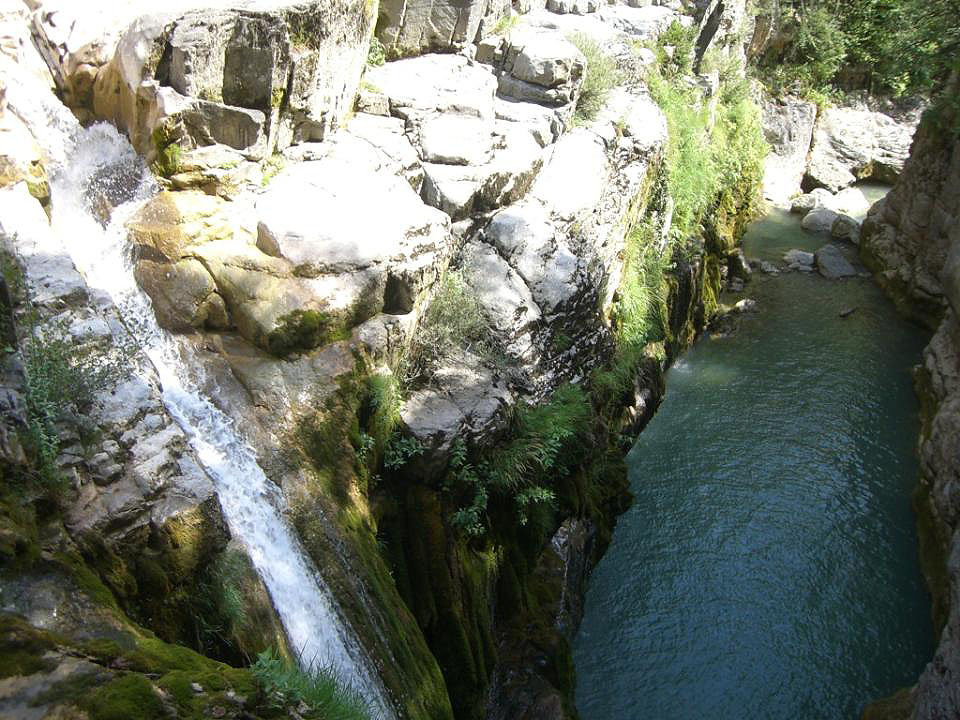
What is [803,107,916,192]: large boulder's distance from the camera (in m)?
22.1

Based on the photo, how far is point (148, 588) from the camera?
16.9 ft

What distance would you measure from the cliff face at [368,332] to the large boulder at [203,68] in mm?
27

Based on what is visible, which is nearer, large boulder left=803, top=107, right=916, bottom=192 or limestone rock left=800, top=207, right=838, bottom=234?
limestone rock left=800, top=207, right=838, bottom=234

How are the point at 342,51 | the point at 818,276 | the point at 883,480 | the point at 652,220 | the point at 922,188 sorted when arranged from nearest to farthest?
the point at 342,51
the point at 883,480
the point at 652,220
the point at 922,188
the point at 818,276

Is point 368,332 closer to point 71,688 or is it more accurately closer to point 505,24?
point 71,688

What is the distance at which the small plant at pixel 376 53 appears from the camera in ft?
35.3

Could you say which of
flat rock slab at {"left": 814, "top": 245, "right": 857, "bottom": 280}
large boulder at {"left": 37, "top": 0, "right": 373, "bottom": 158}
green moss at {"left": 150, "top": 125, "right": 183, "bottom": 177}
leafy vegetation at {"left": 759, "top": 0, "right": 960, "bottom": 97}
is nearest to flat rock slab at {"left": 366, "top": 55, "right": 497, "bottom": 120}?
large boulder at {"left": 37, "top": 0, "right": 373, "bottom": 158}

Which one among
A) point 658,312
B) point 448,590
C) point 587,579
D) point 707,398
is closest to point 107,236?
point 448,590

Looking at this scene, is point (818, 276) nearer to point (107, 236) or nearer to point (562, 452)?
point (562, 452)

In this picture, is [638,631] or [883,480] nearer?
[638,631]

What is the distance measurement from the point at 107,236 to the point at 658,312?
8195 millimetres

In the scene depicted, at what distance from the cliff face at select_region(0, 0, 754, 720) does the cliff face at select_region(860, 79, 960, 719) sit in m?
3.58

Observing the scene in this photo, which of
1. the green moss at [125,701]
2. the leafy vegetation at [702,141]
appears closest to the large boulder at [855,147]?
the leafy vegetation at [702,141]

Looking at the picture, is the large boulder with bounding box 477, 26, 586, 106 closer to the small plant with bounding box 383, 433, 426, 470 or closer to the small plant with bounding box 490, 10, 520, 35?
the small plant with bounding box 490, 10, 520, 35
